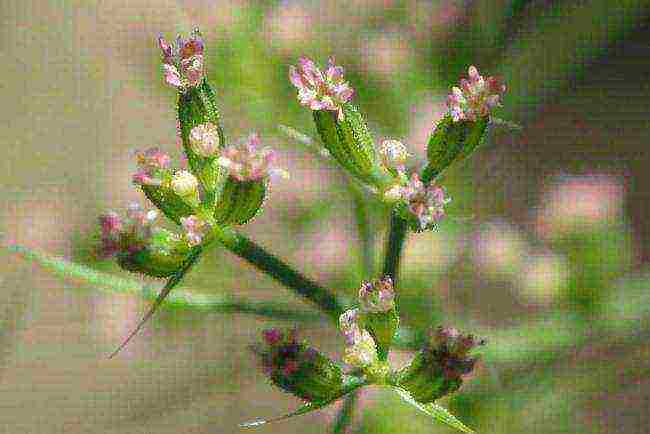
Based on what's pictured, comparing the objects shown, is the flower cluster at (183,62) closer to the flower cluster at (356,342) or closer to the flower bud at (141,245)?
the flower bud at (141,245)

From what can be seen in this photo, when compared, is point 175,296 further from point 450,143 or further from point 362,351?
point 450,143

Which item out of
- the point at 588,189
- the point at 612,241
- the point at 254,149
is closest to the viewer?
the point at 254,149

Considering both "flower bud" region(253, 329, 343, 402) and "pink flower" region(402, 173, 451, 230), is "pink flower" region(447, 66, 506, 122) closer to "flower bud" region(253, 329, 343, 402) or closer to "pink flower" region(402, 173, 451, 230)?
"pink flower" region(402, 173, 451, 230)

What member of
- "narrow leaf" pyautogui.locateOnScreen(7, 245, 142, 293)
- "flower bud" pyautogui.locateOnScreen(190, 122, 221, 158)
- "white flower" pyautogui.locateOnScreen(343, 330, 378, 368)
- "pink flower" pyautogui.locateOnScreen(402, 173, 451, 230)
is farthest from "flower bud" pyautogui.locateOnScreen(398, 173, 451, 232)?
"narrow leaf" pyautogui.locateOnScreen(7, 245, 142, 293)

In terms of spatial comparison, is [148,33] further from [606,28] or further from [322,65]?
[606,28]

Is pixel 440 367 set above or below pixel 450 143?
below

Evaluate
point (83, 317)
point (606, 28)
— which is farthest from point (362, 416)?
point (83, 317)

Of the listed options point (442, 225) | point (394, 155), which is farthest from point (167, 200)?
point (442, 225)
